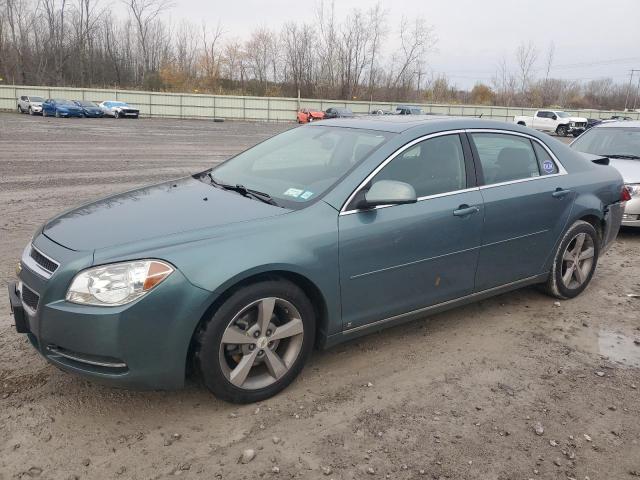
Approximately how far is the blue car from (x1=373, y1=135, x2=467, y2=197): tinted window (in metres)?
41.9

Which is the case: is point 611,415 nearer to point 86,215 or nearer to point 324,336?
point 324,336

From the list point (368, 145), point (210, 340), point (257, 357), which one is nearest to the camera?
point (210, 340)

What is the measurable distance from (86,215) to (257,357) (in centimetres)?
141

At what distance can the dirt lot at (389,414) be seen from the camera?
2596 mm

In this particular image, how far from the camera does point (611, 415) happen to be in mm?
3105

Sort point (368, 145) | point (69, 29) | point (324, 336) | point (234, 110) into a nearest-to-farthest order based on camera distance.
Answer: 1. point (324, 336)
2. point (368, 145)
3. point (234, 110)
4. point (69, 29)

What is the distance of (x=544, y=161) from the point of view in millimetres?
4531

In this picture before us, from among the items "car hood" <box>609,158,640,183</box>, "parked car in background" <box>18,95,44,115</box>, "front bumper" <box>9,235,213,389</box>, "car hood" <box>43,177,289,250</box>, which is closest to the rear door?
"car hood" <box>43,177,289,250</box>

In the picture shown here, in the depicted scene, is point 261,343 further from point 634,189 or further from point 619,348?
point 634,189

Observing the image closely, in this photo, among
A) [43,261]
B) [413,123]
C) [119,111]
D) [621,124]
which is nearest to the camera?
[43,261]

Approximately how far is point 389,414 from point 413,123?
211cm

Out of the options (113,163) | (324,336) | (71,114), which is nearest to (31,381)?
(324,336)

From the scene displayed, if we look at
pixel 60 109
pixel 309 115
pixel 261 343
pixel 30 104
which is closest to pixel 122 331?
pixel 261 343

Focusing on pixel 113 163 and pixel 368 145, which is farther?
pixel 113 163
